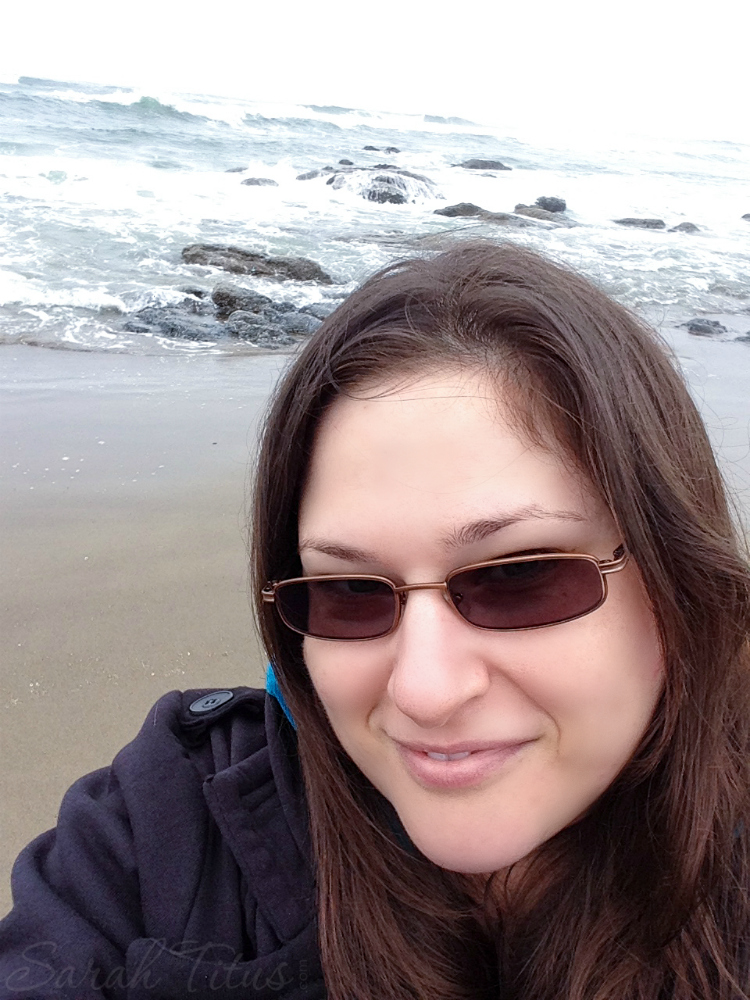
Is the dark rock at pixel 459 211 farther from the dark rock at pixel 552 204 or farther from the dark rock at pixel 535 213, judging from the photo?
the dark rock at pixel 552 204

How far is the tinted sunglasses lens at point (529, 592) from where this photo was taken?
111 centimetres

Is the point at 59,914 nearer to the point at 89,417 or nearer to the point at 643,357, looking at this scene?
the point at 643,357

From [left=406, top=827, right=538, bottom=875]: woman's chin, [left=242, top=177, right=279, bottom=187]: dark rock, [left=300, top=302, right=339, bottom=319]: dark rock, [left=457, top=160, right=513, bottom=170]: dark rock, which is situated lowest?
[left=300, top=302, right=339, bottom=319]: dark rock

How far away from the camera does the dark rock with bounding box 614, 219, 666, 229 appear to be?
18.0 metres

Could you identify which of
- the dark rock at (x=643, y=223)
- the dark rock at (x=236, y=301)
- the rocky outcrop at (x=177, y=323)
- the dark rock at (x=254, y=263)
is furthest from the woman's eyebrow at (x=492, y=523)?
the dark rock at (x=643, y=223)

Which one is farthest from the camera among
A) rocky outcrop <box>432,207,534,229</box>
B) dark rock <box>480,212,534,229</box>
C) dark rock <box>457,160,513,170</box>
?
dark rock <box>457,160,513,170</box>

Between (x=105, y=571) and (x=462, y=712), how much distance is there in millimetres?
2809

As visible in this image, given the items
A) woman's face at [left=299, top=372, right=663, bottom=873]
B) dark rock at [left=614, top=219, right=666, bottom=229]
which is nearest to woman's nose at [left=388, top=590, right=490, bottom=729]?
woman's face at [left=299, top=372, right=663, bottom=873]

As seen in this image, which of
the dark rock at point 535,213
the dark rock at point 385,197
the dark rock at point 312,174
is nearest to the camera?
the dark rock at point 535,213

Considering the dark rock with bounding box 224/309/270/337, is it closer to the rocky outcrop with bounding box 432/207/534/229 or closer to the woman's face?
the woman's face

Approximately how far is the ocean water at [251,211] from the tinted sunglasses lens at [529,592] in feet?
2.77

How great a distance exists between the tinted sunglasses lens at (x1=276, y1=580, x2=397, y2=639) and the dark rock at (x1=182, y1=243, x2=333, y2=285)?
9.48 meters

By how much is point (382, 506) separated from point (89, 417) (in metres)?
4.52

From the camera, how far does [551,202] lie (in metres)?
20.9
